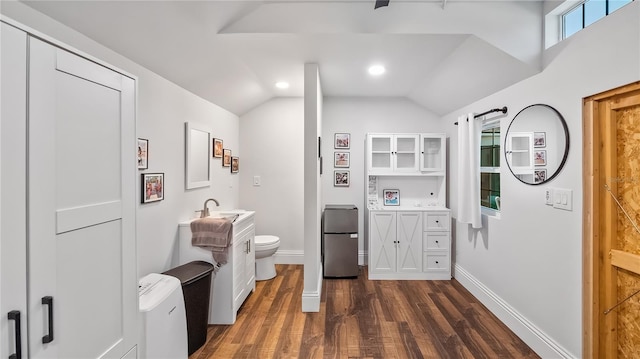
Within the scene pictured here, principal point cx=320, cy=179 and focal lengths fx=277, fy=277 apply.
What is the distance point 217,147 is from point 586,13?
346 centimetres

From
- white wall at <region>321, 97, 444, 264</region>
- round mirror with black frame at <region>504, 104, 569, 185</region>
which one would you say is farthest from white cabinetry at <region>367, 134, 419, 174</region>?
round mirror with black frame at <region>504, 104, 569, 185</region>

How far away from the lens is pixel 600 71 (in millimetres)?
1639

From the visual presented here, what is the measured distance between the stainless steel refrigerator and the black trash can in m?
1.64

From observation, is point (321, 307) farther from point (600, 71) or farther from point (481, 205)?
point (600, 71)

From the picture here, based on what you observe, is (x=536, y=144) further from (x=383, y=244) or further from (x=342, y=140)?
(x=342, y=140)

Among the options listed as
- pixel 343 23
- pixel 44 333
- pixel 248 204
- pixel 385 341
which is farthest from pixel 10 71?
pixel 248 204

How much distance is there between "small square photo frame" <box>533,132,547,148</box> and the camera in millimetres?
2096

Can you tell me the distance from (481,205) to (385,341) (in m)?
1.85

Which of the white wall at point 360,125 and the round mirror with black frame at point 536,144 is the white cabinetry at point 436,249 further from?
the round mirror with black frame at point 536,144

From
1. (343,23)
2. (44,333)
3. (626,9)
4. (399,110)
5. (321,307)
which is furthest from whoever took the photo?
(399,110)

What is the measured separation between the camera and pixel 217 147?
3.35 metres

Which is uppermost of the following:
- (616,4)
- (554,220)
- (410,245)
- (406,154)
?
(616,4)

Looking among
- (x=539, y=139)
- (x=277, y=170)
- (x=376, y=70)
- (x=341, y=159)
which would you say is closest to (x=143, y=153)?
(x=277, y=170)

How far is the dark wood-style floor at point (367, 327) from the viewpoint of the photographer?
7.01 feet
